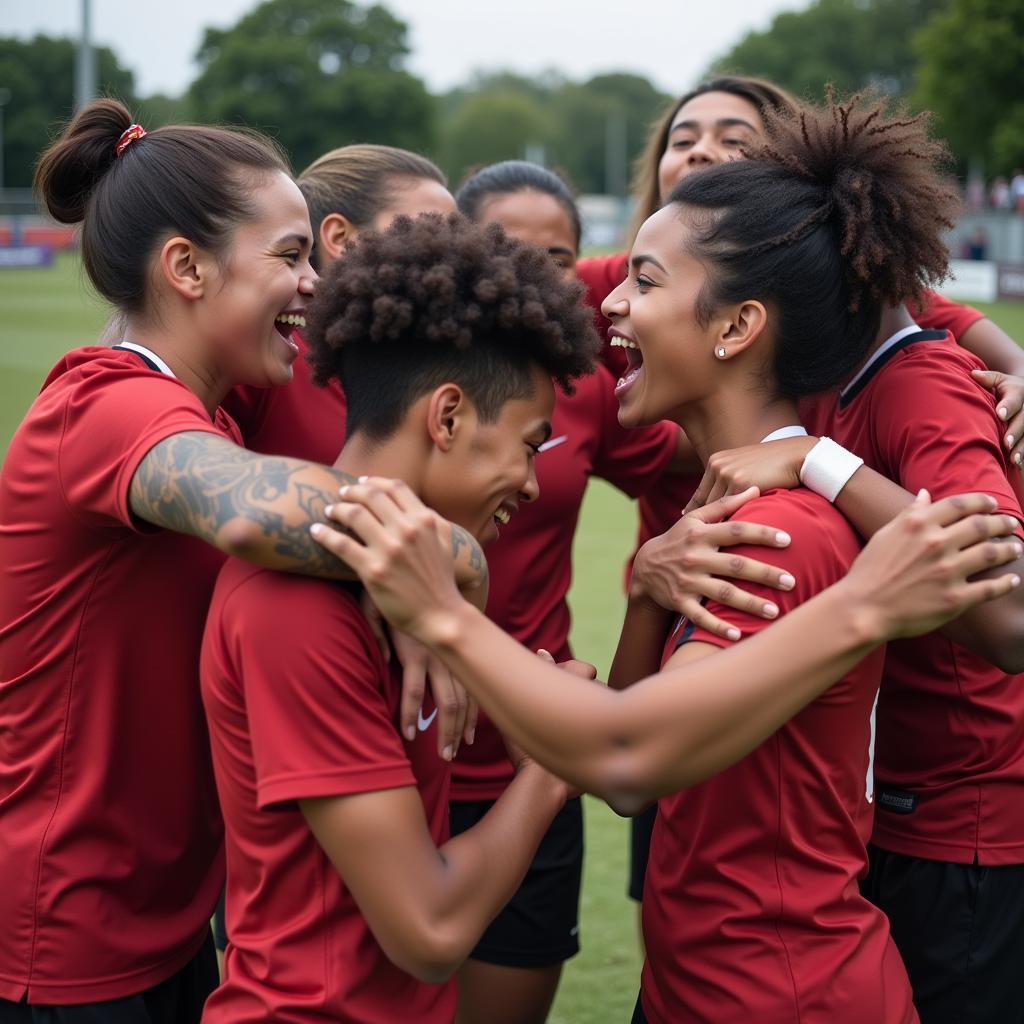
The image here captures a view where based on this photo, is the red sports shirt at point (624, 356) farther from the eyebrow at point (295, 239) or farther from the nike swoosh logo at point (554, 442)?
the eyebrow at point (295, 239)

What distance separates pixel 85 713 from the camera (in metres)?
2.62

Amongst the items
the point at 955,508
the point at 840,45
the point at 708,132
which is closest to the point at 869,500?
the point at 955,508

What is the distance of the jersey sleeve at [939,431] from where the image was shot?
272cm

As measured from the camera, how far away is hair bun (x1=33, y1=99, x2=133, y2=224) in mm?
2973

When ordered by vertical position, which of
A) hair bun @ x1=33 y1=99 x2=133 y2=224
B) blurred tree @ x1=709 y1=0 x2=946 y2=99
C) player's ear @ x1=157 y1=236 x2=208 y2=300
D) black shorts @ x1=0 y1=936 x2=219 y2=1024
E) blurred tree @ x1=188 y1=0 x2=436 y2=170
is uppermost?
blurred tree @ x1=709 y1=0 x2=946 y2=99

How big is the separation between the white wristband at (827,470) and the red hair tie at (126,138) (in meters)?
1.70

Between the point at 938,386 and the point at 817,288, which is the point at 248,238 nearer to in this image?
the point at 817,288

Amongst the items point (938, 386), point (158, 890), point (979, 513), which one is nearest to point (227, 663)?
point (158, 890)

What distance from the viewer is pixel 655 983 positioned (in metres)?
2.63

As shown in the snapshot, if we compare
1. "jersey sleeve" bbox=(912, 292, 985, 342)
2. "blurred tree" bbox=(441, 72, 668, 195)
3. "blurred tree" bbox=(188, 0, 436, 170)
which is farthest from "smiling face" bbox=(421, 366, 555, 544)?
"blurred tree" bbox=(441, 72, 668, 195)

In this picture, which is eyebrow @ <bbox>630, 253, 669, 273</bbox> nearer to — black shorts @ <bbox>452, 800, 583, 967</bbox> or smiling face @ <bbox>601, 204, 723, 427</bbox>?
smiling face @ <bbox>601, 204, 723, 427</bbox>

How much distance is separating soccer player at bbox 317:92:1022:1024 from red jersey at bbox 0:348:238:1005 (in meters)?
0.64

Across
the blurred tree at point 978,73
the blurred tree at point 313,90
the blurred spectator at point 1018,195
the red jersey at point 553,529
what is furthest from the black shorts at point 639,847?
the blurred tree at point 313,90

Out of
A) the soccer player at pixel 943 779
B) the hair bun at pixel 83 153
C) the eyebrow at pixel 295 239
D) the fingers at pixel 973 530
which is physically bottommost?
the soccer player at pixel 943 779
